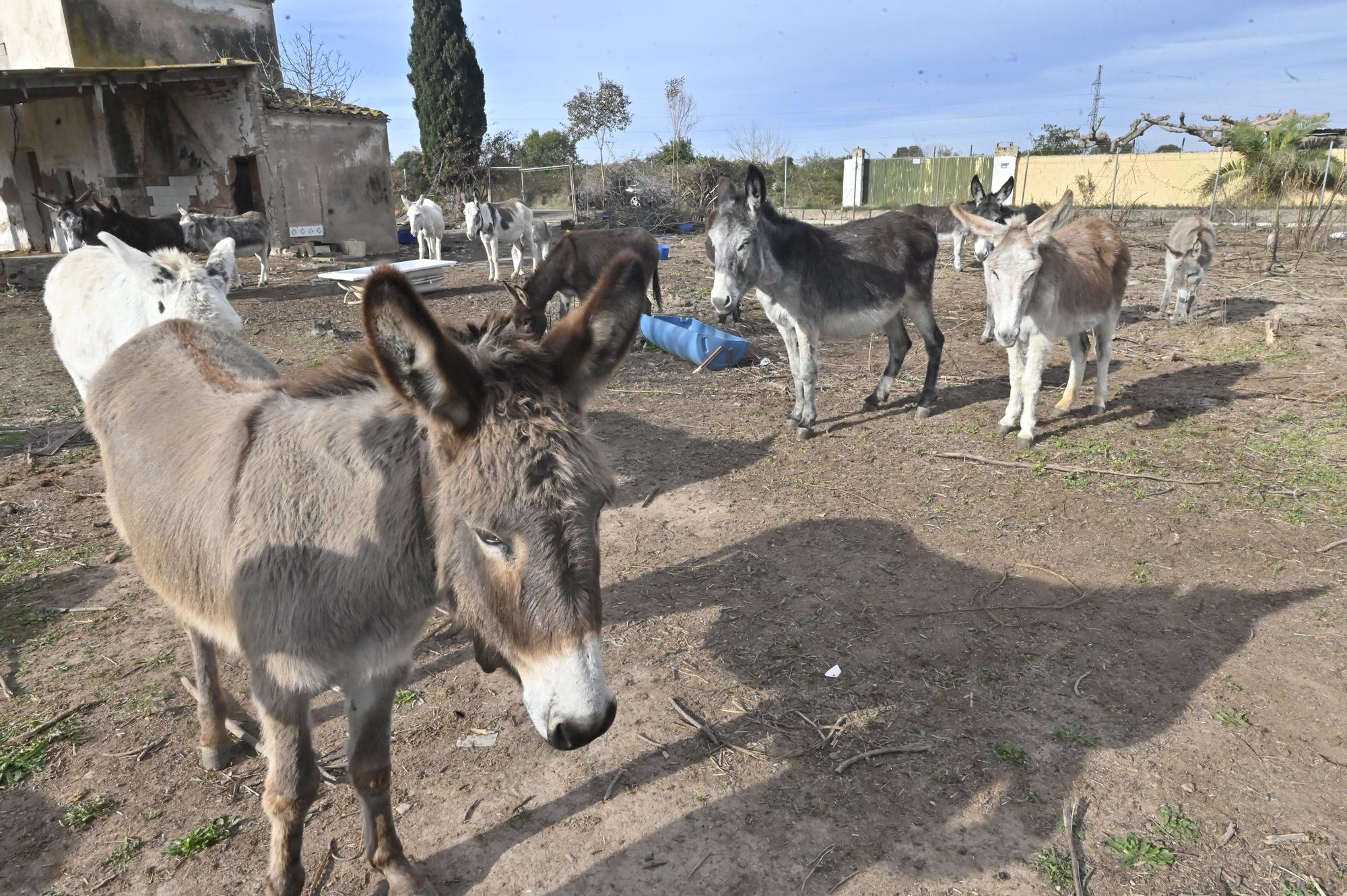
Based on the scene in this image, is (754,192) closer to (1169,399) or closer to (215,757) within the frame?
(1169,399)

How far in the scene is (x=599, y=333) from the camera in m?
2.02

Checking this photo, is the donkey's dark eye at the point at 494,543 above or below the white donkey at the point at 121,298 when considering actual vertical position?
below

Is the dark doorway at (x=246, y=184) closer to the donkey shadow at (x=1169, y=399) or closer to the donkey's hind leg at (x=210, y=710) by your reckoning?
the donkey's hind leg at (x=210, y=710)

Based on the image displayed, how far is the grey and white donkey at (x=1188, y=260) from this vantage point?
35.7 ft

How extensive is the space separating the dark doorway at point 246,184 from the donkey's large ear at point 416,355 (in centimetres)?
2074

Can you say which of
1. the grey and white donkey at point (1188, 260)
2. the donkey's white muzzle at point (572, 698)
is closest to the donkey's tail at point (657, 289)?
the grey and white donkey at point (1188, 260)

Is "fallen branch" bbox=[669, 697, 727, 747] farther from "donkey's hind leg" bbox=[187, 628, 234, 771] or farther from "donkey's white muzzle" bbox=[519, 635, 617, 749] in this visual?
"donkey's hind leg" bbox=[187, 628, 234, 771]

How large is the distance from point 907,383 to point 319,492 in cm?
786

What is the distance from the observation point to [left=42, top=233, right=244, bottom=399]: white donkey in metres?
4.51

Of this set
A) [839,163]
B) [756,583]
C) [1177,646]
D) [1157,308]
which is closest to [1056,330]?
[1177,646]

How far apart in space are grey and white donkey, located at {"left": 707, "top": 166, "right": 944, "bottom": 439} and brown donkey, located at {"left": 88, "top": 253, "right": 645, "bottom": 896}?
5.05 metres

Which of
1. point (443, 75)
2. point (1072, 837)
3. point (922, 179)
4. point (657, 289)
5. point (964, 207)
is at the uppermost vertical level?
point (443, 75)

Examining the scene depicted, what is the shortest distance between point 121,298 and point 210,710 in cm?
316

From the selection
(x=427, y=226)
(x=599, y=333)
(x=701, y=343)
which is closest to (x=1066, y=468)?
(x=701, y=343)
